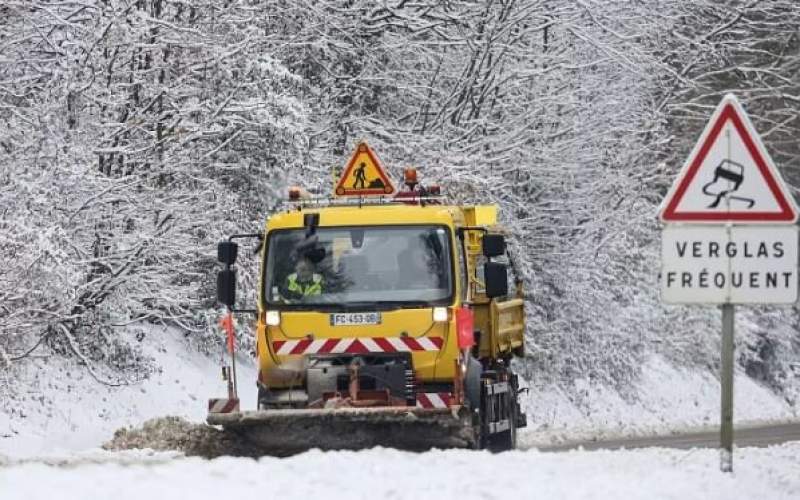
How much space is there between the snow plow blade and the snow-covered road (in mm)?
2362

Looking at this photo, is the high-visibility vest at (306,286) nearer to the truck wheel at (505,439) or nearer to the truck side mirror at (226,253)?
the truck side mirror at (226,253)

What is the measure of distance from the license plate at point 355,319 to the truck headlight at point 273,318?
0.53 meters

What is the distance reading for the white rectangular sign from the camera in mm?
9812

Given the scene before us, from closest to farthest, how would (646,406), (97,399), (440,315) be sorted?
(440,315) → (97,399) → (646,406)

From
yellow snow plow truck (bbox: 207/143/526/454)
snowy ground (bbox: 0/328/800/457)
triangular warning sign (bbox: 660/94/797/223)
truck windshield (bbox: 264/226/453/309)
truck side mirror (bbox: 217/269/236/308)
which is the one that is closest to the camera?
triangular warning sign (bbox: 660/94/797/223)

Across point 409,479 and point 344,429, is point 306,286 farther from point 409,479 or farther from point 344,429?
point 409,479

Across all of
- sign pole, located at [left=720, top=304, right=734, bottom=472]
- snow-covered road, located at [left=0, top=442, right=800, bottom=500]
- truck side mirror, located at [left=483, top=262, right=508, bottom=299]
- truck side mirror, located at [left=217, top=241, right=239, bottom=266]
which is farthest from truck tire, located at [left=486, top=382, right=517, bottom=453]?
sign pole, located at [left=720, top=304, right=734, bottom=472]

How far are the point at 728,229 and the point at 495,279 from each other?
5.60 meters

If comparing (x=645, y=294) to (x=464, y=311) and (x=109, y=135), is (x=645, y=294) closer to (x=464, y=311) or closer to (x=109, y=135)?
(x=109, y=135)

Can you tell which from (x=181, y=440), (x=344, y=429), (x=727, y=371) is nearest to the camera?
(x=727, y=371)

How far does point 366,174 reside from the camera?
19.2 m

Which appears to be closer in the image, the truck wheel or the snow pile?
the snow pile

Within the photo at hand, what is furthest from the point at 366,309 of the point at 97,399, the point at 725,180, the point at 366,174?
the point at 97,399

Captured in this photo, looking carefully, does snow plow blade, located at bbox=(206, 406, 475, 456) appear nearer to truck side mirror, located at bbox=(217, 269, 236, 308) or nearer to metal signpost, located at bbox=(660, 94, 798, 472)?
truck side mirror, located at bbox=(217, 269, 236, 308)
